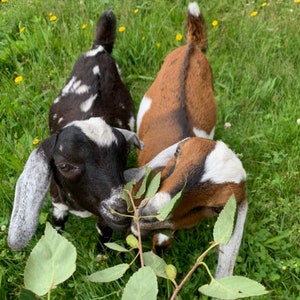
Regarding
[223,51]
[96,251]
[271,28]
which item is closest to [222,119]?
[223,51]

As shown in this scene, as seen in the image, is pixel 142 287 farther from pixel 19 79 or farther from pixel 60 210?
pixel 19 79

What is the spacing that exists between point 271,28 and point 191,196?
2.54m

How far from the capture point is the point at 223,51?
14.3 ft

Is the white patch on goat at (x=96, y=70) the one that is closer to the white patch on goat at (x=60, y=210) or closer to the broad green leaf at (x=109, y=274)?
the white patch on goat at (x=60, y=210)

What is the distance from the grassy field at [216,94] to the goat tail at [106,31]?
349mm

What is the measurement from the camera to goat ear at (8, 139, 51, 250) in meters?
2.54

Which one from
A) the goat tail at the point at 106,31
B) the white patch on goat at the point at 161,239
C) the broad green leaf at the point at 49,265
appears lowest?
the white patch on goat at the point at 161,239

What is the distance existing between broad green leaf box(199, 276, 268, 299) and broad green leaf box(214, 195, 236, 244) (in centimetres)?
12

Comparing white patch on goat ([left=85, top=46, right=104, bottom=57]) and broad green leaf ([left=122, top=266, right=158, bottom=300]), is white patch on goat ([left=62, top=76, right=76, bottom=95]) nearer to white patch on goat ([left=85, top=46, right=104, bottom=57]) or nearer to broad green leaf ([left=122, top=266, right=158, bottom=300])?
white patch on goat ([left=85, top=46, right=104, bottom=57])

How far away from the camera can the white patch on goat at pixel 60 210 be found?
298 cm

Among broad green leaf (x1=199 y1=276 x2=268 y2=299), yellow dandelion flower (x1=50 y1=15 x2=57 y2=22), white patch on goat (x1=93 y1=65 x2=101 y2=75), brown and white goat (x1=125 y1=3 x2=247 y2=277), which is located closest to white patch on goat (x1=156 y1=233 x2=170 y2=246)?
brown and white goat (x1=125 y1=3 x2=247 y2=277)

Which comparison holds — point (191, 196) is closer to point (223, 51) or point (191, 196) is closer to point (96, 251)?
point (96, 251)

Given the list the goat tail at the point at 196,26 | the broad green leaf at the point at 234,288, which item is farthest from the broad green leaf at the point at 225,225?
the goat tail at the point at 196,26

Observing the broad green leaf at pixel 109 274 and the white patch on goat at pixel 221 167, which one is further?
the white patch on goat at pixel 221 167
